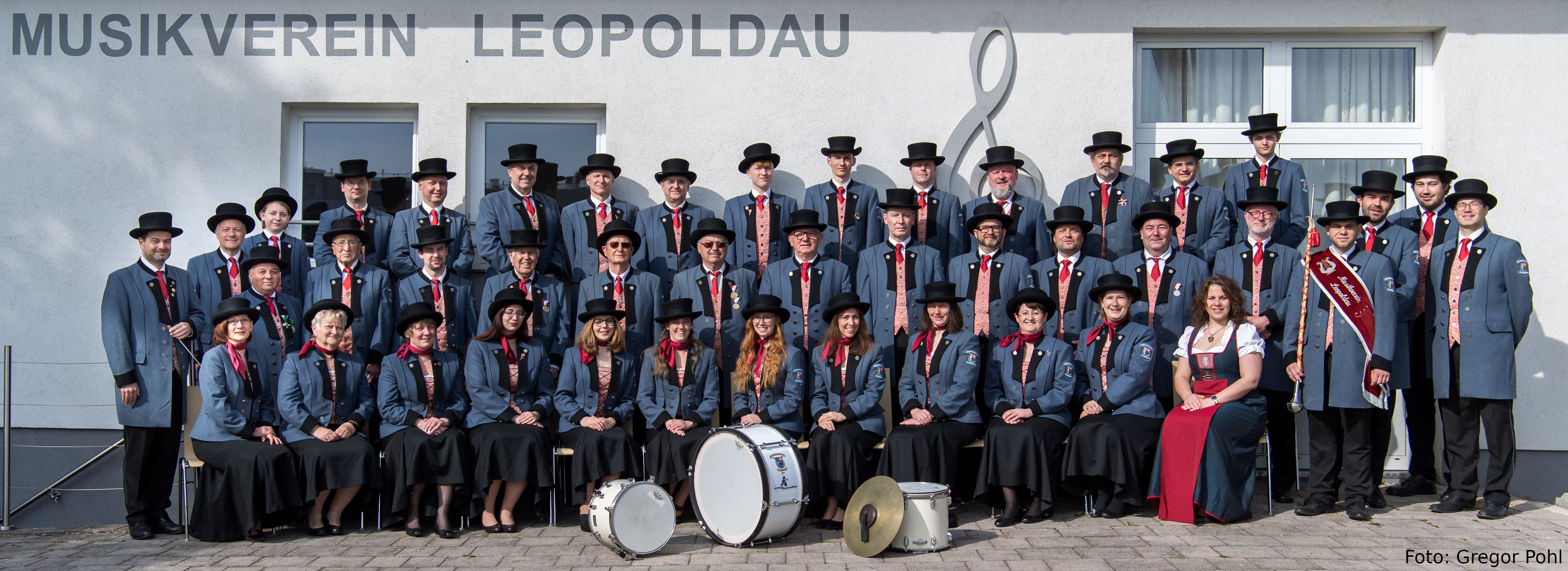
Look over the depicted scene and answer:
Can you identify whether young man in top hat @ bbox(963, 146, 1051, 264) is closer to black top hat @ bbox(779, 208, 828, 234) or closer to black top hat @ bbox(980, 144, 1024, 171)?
black top hat @ bbox(980, 144, 1024, 171)

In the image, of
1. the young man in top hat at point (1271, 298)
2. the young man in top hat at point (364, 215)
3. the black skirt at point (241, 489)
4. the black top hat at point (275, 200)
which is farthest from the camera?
the young man in top hat at point (364, 215)

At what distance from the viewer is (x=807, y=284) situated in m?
7.46

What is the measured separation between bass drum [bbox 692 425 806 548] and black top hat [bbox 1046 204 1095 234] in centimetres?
255

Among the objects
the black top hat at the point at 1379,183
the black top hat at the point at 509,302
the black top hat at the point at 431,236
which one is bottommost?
the black top hat at the point at 509,302

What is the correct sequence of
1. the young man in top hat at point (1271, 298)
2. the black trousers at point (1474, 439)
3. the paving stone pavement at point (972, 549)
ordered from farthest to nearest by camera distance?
the young man in top hat at point (1271, 298) → the black trousers at point (1474, 439) → the paving stone pavement at point (972, 549)

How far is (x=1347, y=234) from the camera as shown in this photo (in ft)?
22.5

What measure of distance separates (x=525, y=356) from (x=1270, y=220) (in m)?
4.83

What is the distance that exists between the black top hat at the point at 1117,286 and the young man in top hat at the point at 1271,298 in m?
0.77

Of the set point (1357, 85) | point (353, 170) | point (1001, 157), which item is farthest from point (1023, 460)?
point (353, 170)

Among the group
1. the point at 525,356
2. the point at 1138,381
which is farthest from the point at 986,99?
the point at 525,356

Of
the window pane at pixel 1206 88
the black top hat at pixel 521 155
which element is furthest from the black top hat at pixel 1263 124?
the black top hat at pixel 521 155

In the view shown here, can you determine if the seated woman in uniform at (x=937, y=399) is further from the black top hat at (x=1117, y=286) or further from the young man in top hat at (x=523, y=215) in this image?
the young man in top hat at (x=523, y=215)

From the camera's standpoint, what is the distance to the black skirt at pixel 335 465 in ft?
20.9

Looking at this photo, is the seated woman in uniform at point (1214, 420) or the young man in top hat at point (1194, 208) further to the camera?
the young man in top hat at point (1194, 208)
